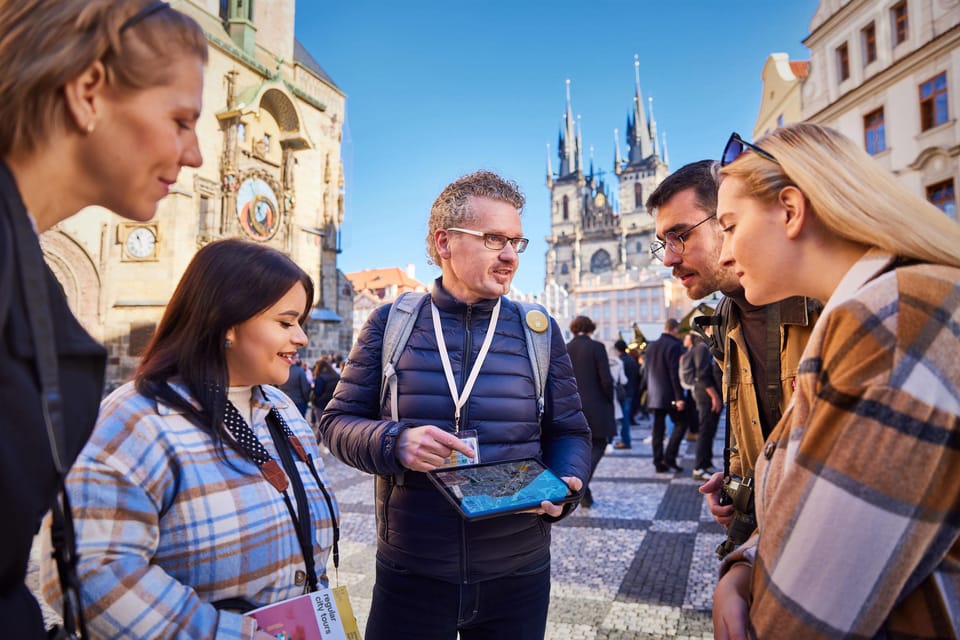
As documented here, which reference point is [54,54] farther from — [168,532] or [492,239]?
[492,239]

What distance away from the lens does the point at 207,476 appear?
131 centimetres

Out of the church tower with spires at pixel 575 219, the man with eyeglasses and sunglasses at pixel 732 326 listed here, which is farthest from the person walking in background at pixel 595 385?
the church tower with spires at pixel 575 219

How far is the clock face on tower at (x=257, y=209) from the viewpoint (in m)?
15.6

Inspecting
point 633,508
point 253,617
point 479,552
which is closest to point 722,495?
point 479,552

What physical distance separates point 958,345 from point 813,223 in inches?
14.1

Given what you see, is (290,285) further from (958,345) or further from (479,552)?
(958,345)

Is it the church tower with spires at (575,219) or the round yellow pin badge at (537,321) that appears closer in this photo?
Result: the round yellow pin badge at (537,321)

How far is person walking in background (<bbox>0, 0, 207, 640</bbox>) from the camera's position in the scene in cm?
68

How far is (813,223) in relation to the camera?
3.69 feet

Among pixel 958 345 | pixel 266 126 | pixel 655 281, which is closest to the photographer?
pixel 958 345

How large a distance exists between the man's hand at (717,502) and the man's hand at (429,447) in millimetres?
832

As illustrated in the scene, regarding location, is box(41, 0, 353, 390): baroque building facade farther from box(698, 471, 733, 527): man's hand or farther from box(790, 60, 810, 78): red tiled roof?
box(790, 60, 810, 78): red tiled roof

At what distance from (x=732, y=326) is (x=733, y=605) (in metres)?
1.20

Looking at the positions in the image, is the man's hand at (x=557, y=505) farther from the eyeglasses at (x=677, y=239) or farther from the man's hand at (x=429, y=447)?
the eyeglasses at (x=677, y=239)
